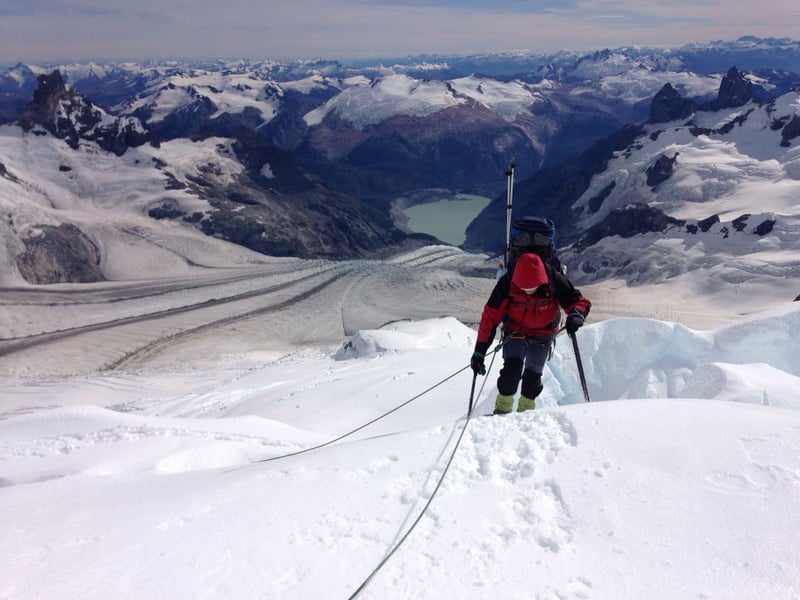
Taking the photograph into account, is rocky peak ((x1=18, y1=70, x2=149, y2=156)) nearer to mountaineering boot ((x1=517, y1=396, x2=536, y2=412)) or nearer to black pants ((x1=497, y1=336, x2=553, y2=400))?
black pants ((x1=497, y1=336, x2=553, y2=400))

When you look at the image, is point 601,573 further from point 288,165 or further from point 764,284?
point 288,165

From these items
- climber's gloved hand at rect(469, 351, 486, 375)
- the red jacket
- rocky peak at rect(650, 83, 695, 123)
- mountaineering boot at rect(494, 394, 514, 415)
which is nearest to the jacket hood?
the red jacket

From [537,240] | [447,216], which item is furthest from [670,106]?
[537,240]

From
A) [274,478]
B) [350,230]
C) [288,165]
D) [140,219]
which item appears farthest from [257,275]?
[274,478]

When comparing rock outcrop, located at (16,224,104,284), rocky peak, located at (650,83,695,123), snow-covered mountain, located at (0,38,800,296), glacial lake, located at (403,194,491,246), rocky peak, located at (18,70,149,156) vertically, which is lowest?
glacial lake, located at (403,194,491,246)

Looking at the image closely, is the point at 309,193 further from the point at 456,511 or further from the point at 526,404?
the point at 456,511
